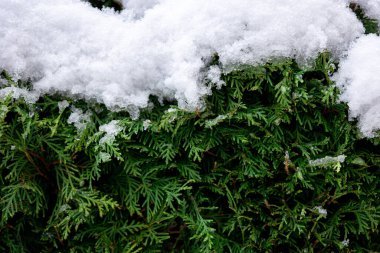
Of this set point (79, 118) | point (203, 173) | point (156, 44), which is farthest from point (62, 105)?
point (203, 173)

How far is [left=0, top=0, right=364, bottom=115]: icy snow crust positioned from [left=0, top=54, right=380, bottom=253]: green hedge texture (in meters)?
0.08

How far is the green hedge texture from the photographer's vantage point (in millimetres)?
1600

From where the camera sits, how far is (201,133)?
1698 mm

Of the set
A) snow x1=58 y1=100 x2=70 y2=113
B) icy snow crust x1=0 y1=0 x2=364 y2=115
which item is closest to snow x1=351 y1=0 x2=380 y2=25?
icy snow crust x1=0 y1=0 x2=364 y2=115

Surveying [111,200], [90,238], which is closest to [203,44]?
[111,200]

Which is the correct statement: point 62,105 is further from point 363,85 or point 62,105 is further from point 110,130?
point 363,85

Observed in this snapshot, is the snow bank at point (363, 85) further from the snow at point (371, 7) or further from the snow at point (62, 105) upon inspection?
the snow at point (62, 105)

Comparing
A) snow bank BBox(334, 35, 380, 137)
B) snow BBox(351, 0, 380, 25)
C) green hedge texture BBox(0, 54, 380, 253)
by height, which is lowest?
green hedge texture BBox(0, 54, 380, 253)

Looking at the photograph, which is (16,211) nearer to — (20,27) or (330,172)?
(20,27)

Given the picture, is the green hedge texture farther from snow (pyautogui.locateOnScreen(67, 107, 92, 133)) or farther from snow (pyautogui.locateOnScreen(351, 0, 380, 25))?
snow (pyautogui.locateOnScreen(351, 0, 380, 25))

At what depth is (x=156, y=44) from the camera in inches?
67.7

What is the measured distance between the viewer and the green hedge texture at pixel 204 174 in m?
1.60

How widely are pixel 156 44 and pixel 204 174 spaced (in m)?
0.65

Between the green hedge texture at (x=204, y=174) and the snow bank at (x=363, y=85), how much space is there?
0.05m
